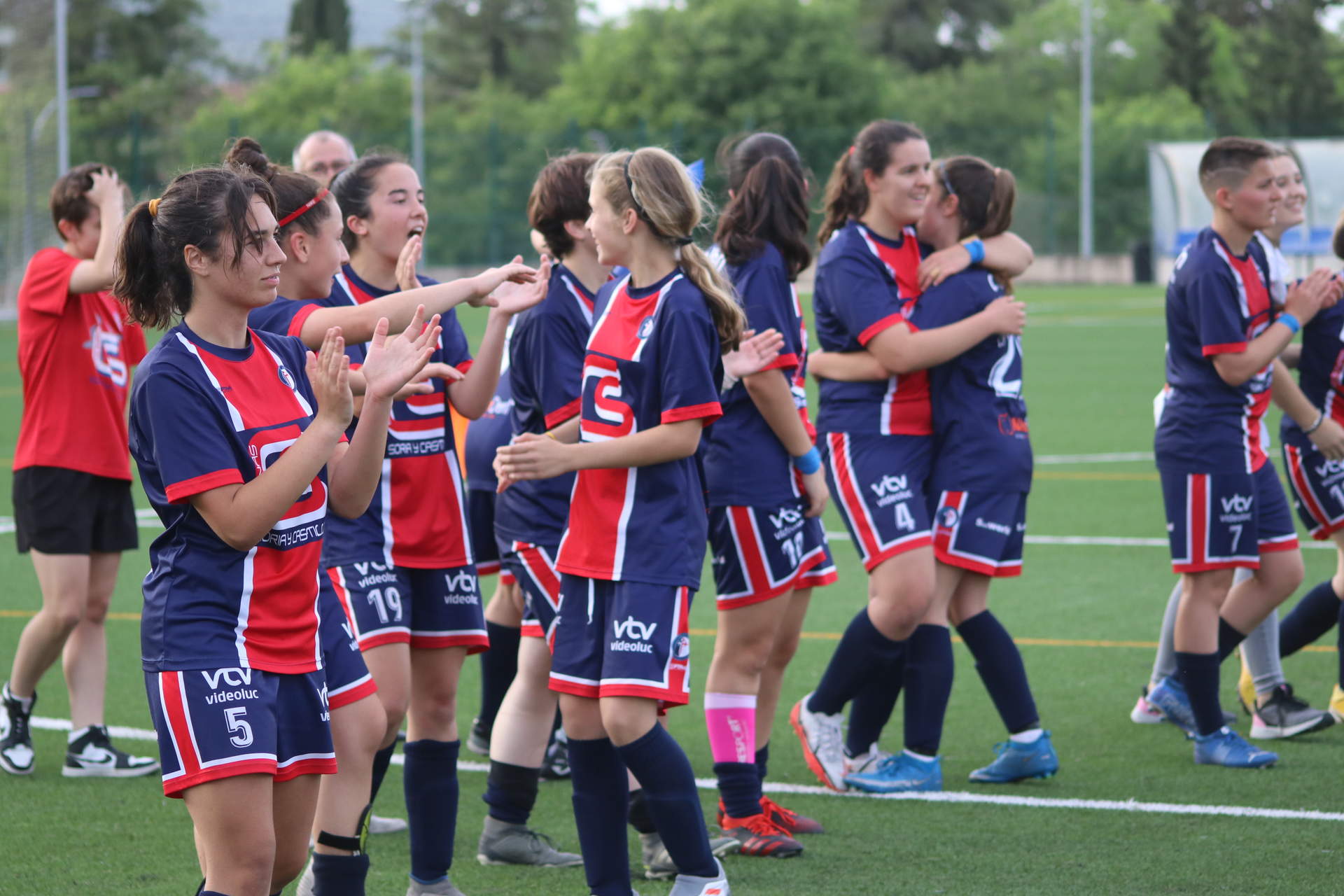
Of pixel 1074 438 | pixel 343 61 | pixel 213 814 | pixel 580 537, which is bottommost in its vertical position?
pixel 1074 438

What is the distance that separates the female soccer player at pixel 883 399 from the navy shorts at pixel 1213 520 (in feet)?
2.86

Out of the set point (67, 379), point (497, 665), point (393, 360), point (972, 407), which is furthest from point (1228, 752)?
point (67, 379)

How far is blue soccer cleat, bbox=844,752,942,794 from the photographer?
17.4 ft

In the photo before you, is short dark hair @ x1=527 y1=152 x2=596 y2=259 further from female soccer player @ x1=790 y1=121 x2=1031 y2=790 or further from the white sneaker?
the white sneaker

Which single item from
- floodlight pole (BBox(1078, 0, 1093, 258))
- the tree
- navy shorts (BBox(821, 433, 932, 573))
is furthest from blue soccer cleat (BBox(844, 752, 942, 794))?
the tree

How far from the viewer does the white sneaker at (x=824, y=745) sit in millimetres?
5398

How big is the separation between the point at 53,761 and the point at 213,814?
3104 millimetres

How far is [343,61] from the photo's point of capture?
57.9m

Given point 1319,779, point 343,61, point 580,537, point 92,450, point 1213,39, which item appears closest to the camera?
point 580,537

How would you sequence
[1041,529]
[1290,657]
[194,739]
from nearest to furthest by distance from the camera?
[194,739], [1290,657], [1041,529]

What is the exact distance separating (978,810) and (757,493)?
4.32ft

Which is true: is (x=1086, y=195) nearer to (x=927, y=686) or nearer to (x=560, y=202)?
(x=927, y=686)

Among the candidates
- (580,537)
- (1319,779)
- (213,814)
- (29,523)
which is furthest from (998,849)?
(29,523)

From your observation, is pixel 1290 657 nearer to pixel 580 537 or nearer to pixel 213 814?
pixel 580 537
